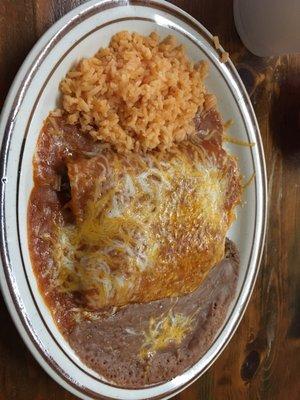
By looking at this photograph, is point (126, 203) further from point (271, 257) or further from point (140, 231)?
point (271, 257)

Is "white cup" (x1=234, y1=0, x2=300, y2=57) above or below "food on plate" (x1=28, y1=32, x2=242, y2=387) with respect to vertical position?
above

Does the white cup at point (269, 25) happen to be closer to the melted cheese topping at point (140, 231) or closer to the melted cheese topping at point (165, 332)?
the melted cheese topping at point (140, 231)

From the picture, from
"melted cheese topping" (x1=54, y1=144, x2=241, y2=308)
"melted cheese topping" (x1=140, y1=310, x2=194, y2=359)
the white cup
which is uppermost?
the white cup

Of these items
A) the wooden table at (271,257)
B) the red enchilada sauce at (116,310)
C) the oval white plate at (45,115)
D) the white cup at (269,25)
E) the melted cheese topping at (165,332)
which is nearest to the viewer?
the oval white plate at (45,115)

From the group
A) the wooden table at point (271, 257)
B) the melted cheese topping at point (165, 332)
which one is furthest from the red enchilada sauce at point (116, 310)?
the wooden table at point (271, 257)

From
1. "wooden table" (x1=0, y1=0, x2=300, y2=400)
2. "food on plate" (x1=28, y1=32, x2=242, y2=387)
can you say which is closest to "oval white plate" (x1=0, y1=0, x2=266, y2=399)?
"food on plate" (x1=28, y1=32, x2=242, y2=387)

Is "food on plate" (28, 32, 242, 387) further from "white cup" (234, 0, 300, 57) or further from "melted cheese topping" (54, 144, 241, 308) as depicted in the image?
"white cup" (234, 0, 300, 57)

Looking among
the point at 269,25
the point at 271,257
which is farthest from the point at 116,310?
the point at 269,25

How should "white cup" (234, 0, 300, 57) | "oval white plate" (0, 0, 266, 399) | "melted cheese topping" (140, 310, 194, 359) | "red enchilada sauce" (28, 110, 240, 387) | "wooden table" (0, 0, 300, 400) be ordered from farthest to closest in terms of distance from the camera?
1. "wooden table" (0, 0, 300, 400)
2. "white cup" (234, 0, 300, 57)
3. "melted cheese topping" (140, 310, 194, 359)
4. "red enchilada sauce" (28, 110, 240, 387)
5. "oval white plate" (0, 0, 266, 399)
